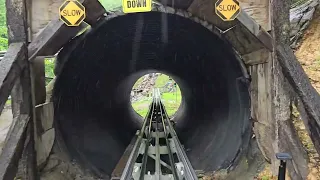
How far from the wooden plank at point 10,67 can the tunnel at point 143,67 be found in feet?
5.36

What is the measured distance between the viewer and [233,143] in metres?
6.21

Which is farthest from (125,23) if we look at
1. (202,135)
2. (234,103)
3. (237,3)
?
(202,135)

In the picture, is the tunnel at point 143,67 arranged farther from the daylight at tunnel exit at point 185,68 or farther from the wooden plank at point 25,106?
the wooden plank at point 25,106

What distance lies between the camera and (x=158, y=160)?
6969 mm

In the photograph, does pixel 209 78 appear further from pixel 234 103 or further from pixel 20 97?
pixel 20 97

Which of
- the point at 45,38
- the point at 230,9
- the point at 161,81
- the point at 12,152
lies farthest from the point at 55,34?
the point at 161,81

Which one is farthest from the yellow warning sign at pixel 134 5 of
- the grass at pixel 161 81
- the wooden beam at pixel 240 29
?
the grass at pixel 161 81

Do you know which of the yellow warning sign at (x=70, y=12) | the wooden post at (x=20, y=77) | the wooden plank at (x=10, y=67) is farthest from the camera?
the yellow warning sign at (x=70, y=12)

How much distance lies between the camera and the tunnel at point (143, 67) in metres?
6.03

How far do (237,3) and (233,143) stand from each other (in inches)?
109

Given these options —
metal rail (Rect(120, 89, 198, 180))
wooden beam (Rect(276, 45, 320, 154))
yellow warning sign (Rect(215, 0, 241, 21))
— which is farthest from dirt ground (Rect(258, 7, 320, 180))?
yellow warning sign (Rect(215, 0, 241, 21))

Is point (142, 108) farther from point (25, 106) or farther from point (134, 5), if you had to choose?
point (134, 5)

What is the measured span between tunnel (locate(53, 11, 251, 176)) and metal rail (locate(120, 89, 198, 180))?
2.04ft

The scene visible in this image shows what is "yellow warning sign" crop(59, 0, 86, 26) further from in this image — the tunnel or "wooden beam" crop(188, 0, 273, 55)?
"wooden beam" crop(188, 0, 273, 55)
